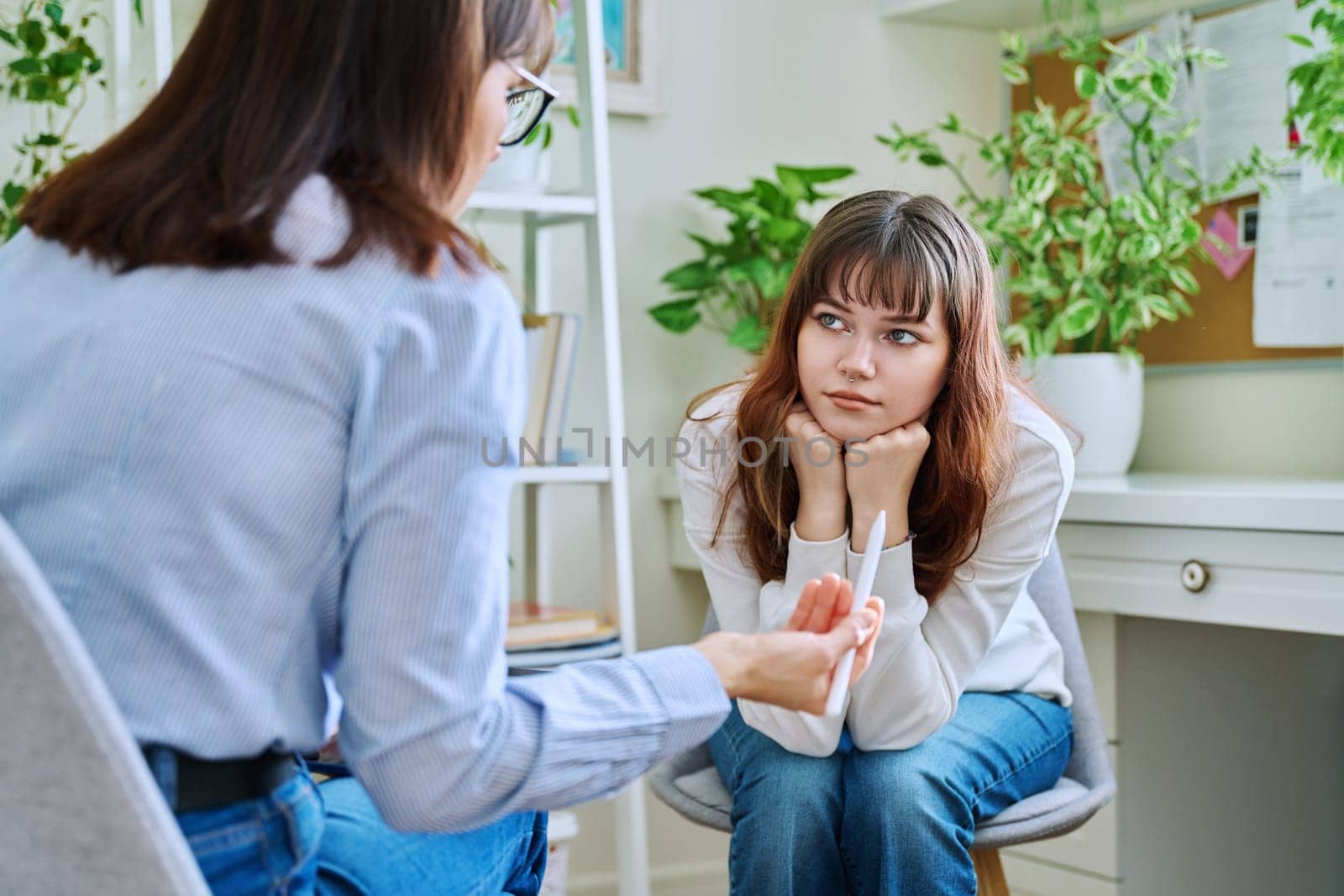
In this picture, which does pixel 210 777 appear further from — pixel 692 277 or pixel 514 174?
pixel 692 277

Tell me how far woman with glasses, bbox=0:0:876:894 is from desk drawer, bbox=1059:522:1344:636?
0.98 meters

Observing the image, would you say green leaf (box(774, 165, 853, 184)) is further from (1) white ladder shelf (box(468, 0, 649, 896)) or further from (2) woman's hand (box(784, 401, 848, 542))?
(2) woman's hand (box(784, 401, 848, 542))

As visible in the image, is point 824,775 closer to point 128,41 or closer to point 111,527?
point 111,527

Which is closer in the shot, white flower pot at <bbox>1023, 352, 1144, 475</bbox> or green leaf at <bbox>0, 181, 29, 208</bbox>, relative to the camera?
green leaf at <bbox>0, 181, 29, 208</bbox>

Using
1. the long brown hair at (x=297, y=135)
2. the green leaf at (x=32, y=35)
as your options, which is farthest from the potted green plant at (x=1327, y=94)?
the green leaf at (x=32, y=35)

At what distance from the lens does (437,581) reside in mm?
657

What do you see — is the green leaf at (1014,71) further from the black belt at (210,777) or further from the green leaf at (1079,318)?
the black belt at (210,777)

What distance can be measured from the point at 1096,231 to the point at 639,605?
0.98m

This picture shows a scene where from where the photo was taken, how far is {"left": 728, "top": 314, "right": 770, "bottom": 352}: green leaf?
7.02 feet

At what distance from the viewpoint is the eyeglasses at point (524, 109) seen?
919 millimetres

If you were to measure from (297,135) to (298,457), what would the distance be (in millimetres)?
180

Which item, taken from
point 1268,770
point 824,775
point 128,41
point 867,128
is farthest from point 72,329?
point 867,128

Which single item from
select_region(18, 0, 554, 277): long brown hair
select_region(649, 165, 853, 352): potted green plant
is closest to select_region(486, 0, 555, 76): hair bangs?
select_region(18, 0, 554, 277): long brown hair

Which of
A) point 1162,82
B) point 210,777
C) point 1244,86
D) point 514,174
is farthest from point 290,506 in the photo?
point 1244,86
